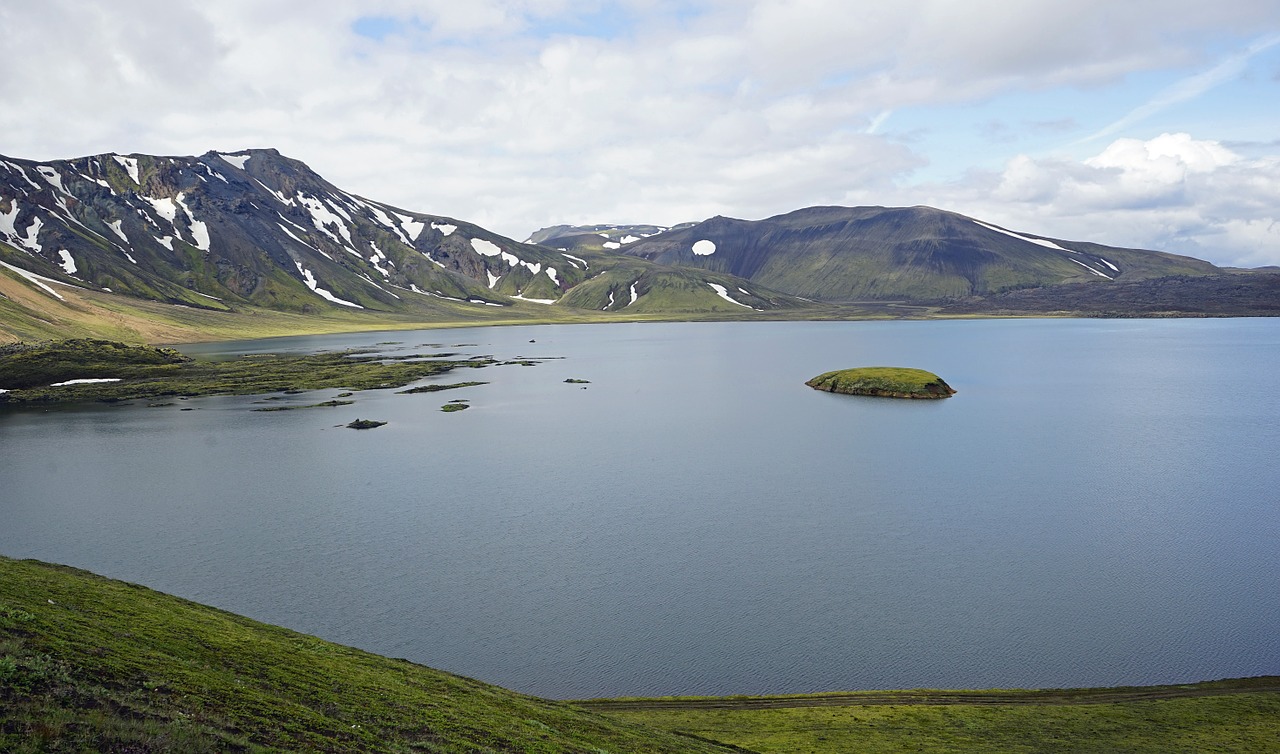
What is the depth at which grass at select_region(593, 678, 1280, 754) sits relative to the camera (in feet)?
86.9

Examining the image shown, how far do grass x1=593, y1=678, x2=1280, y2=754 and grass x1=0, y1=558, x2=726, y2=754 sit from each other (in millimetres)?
3429

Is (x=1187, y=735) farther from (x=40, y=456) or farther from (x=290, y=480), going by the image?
(x=40, y=456)

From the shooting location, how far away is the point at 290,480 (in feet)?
228

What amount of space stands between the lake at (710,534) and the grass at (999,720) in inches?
75.7

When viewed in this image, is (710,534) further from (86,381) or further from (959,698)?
(86,381)

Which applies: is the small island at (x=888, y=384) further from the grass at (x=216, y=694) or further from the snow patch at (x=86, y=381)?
the snow patch at (x=86, y=381)

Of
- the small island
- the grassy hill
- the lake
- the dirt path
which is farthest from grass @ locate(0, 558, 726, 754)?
the small island

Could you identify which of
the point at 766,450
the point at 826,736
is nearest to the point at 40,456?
the point at 766,450

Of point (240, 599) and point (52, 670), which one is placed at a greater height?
point (52, 670)

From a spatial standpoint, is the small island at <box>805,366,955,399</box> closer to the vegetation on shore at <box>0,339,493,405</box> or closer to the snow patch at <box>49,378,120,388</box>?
the vegetation on shore at <box>0,339,493,405</box>

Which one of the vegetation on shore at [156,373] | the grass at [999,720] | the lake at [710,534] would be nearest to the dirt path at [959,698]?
the grass at [999,720]

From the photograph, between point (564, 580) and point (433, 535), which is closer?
point (564, 580)

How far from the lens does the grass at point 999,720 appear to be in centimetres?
2648

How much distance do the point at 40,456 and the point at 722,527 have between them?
75.3 meters
